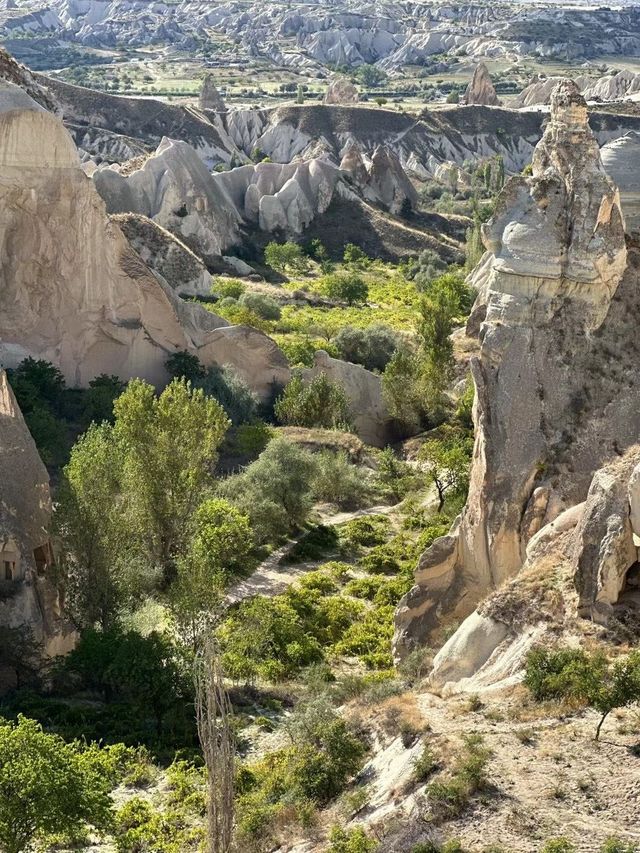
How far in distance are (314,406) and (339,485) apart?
5212 millimetres

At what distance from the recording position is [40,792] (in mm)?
12586

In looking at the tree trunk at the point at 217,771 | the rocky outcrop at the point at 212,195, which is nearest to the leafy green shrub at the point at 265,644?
the tree trunk at the point at 217,771

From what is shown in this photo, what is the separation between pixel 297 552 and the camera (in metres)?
27.6

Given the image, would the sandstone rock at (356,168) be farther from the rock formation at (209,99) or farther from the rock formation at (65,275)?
the rock formation at (65,275)

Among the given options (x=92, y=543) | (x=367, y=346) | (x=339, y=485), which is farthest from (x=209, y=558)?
→ (x=367, y=346)

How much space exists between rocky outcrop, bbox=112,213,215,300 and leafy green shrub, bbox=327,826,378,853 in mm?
34122

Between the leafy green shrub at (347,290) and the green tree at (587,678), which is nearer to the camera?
the green tree at (587,678)

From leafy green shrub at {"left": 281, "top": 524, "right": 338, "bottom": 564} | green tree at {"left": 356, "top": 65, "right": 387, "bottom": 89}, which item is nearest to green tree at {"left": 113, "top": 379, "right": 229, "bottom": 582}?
leafy green shrub at {"left": 281, "top": 524, "right": 338, "bottom": 564}

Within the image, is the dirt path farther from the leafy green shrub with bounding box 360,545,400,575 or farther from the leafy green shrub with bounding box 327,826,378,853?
the leafy green shrub with bounding box 327,826,378,853

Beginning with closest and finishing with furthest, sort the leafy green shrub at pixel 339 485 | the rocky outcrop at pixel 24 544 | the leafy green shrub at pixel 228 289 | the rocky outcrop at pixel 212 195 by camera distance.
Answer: the rocky outcrop at pixel 24 544 < the leafy green shrub at pixel 339 485 < the leafy green shrub at pixel 228 289 < the rocky outcrop at pixel 212 195

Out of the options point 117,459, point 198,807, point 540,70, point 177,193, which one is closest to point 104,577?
point 117,459

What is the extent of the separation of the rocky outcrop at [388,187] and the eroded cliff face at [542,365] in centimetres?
6041

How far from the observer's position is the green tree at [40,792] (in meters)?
12.5

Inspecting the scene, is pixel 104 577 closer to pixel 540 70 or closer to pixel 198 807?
pixel 198 807
